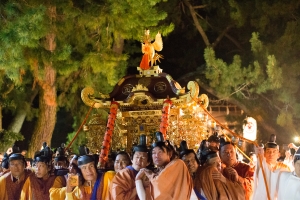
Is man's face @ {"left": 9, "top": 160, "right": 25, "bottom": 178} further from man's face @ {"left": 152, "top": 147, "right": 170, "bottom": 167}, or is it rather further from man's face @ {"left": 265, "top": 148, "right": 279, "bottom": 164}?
man's face @ {"left": 265, "top": 148, "right": 279, "bottom": 164}

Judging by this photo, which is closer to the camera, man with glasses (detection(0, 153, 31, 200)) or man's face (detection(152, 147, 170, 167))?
man's face (detection(152, 147, 170, 167))

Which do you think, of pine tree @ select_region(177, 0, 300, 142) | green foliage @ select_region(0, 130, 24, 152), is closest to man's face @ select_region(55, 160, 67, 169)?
green foliage @ select_region(0, 130, 24, 152)

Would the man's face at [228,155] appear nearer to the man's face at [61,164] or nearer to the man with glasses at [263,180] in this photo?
the man with glasses at [263,180]

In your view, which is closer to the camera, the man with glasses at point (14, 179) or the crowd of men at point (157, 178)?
the crowd of men at point (157, 178)

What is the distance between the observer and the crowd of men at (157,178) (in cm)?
396

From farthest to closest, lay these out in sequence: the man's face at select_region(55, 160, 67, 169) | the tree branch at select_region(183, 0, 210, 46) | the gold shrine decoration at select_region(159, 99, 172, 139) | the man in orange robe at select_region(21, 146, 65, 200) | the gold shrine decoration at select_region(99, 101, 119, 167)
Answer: the tree branch at select_region(183, 0, 210, 46), the gold shrine decoration at select_region(159, 99, 172, 139), the gold shrine decoration at select_region(99, 101, 119, 167), the man's face at select_region(55, 160, 67, 169), the man in orange robe at select_region(21, 146, 65, 200)

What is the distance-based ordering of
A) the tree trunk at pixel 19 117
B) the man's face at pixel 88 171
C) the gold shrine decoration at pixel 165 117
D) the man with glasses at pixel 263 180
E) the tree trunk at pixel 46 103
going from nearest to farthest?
the man's face at pixel 88 171 < the man with glasses at pixel 263 180 < the gold shrine decoration at pixel 165 117 < the tree trunk at pixel 46 103 < the tree trunk at pixel 19 117

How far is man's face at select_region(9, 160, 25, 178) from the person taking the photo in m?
4.68

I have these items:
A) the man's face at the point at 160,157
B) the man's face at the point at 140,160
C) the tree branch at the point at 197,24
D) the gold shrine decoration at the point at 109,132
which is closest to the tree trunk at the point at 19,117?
the gold shrine decoration at the point at 109,132

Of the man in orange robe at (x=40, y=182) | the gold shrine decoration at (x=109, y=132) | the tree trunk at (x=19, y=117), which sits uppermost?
the tree trunk at (x=19, y=117)

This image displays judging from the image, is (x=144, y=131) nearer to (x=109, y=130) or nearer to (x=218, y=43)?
(x=109, y=130)

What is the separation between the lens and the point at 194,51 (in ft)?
46.8

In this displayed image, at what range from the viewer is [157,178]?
12.9 ft

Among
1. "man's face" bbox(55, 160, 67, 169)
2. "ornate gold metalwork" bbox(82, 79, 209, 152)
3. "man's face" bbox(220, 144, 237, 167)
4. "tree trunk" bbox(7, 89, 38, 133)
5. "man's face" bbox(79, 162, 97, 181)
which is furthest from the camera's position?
"tree trunk" bbox(7, 89, 38, 133)
